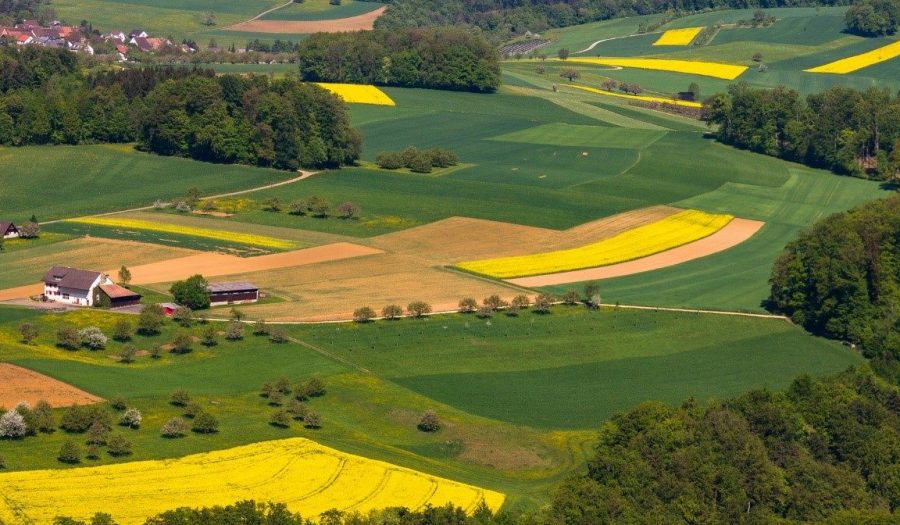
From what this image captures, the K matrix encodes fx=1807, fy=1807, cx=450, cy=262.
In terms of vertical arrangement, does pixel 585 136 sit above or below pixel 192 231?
above

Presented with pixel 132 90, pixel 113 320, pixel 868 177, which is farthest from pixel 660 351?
pixel 132 90

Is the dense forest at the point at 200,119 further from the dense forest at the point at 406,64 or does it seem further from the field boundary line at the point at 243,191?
the dense forest at the point at 406,64

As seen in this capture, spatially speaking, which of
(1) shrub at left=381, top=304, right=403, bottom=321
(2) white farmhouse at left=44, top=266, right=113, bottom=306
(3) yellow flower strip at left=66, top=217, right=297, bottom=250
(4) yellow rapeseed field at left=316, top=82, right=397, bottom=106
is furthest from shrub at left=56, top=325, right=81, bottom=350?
(4) yellow rapeseed field at left=316, top=82, right=397, bottom=106

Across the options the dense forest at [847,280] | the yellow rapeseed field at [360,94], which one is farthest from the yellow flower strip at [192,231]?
the yellow rapeseed field at [360,94]

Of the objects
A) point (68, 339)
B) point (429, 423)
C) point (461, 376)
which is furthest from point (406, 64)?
point (429, 423)

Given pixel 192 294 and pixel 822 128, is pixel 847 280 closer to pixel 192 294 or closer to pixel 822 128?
pixel 192 294

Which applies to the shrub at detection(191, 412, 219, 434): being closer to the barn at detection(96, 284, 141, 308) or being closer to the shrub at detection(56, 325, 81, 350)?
the shrub at detection(56, 325, 81, 350)

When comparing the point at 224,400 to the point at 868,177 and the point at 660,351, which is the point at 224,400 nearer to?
the point at 660,351
